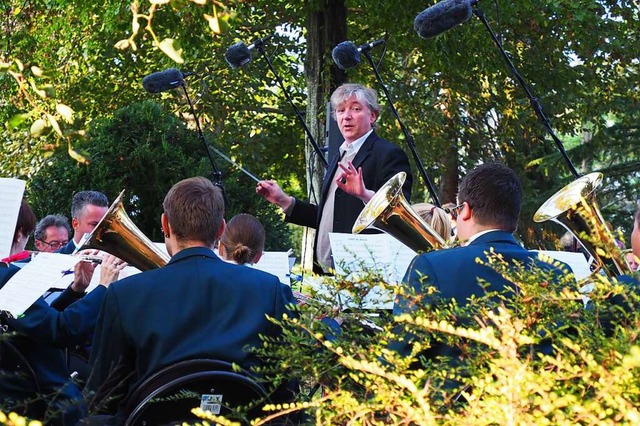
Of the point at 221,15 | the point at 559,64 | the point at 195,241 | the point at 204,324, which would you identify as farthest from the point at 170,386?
the point at 559,64

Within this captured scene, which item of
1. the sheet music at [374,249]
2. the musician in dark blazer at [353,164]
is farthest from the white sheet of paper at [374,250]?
the musician in dark blazer at [353,164]

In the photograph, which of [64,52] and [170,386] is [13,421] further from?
[64,52]

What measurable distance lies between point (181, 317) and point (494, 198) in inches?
49.5

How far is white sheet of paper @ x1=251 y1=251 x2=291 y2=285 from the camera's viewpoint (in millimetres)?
4793

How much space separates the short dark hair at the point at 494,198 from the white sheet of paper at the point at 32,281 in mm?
1579

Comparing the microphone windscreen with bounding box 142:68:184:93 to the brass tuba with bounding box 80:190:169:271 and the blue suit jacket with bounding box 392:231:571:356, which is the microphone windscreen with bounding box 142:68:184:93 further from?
the blue suit jacket with bounding box 392:231:571:356

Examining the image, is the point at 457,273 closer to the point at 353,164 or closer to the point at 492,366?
the point at 492,366

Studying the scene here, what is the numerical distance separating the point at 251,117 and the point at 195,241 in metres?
12.6

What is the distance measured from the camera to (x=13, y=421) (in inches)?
75.2

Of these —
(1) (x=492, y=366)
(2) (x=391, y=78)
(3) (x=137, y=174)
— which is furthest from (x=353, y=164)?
(2) (x=391, y=78)

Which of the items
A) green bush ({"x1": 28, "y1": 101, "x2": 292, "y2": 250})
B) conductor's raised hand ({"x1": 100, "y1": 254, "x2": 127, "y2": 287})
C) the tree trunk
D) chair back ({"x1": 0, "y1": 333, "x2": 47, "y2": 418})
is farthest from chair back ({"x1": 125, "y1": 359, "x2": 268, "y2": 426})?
the tree trunk

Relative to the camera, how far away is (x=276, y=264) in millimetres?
4859

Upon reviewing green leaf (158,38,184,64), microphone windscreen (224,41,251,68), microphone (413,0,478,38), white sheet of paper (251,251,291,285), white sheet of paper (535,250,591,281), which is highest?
microphone (413,0,478,38)

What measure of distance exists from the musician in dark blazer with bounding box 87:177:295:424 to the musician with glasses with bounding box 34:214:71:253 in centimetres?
411
